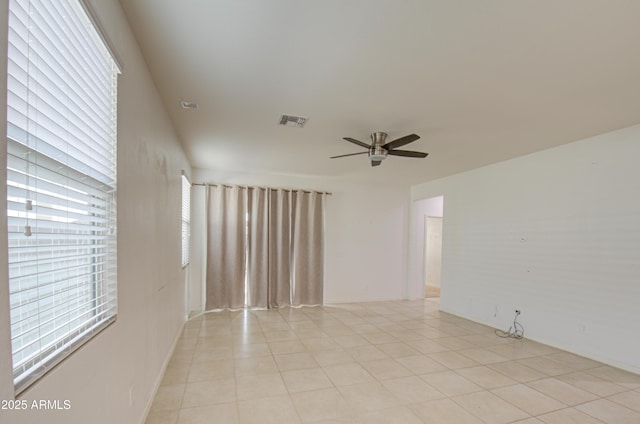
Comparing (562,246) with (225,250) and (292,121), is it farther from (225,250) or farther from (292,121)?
(225,250)

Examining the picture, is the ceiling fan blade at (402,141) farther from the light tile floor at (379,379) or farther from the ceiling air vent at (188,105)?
the light tile floor at (379,379)

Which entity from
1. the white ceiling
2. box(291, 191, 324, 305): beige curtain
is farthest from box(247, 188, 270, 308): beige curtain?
the white ceiling

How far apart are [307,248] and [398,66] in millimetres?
4271

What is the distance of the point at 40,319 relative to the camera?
3.22ft

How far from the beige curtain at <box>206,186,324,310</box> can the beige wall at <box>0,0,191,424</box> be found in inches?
87.3

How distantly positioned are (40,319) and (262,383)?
2.24 metres

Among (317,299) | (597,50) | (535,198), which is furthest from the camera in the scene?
(317,299)

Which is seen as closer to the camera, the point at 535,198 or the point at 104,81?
the point at 104,81

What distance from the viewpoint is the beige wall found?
103cm

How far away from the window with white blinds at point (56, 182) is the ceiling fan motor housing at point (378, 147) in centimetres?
→ 249

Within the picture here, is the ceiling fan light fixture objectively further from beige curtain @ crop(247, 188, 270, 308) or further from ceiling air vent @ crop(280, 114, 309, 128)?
beige curtain @ crop(247, 188, 270, 308)

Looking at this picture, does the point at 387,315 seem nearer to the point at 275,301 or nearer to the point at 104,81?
the point at 275,301

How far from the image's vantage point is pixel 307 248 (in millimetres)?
5875

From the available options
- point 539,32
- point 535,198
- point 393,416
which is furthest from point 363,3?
point 535,198
